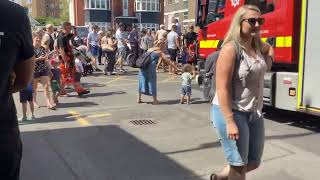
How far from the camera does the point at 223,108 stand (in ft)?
12.1

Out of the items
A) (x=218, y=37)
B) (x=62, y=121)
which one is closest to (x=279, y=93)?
(x=218, y=37)

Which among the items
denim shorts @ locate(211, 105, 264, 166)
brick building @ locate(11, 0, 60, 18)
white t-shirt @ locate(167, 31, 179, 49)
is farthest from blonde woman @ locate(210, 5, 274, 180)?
brick building @ locate(11, 0, 60, 18)

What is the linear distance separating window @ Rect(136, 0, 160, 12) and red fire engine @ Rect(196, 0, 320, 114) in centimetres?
6326

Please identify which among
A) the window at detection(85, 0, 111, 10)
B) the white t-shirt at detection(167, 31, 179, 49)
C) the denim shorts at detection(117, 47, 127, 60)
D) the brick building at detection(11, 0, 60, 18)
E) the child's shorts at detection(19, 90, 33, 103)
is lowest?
the child's shorts at detection(19, 90, 33, 103)

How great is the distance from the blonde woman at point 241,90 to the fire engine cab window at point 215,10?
6.10 m

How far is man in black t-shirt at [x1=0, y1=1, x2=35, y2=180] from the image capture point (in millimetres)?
2359

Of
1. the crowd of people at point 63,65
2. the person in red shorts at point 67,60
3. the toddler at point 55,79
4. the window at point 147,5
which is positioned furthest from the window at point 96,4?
the toddler at point 55,79

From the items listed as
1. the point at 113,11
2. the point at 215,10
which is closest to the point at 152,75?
the point at 215,10

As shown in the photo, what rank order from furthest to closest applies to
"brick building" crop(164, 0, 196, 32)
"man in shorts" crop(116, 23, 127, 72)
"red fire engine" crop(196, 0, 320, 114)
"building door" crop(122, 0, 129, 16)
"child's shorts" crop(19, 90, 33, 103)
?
1. "building door" crop(122, 0, 129, 16)
2. "brick building" crop(164, 0, 196, 32)
3. "man in shorts" crop(116, 23, 127, 72)
4. "child's shorts" crop(19, 90, 33, 103)
5. "red fire engine" crop(196, 0, 320, 114)

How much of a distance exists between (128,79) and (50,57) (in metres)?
4.91

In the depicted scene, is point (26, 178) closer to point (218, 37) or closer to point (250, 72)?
point (250, 72)

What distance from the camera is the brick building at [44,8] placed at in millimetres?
133375

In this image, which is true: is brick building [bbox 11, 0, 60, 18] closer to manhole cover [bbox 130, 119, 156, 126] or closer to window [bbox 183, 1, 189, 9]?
window [bbox 183, 1, 189, 9]

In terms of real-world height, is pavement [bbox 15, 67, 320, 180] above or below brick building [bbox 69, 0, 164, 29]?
below
